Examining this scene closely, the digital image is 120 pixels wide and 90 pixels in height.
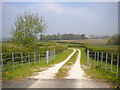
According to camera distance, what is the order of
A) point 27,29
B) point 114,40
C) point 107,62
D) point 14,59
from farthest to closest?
1. point 27,29
2. point 107,62
3. point 14,59
4. point 114,40

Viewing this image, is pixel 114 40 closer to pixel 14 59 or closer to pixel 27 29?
pixel 14 59

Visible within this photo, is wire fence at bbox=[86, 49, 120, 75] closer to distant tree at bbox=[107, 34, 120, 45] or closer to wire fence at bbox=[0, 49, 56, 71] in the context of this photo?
distant tree at bbox=[107, 34, 120, 45]

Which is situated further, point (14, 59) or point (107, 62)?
point (107, 62)

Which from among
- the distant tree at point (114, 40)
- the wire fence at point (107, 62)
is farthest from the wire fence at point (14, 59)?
the distant tree at point (114, 40)

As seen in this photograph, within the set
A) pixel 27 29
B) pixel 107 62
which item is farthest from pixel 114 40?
pixel 27 29

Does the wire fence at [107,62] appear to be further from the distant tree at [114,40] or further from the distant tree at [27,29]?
the distant tree at [27,29]

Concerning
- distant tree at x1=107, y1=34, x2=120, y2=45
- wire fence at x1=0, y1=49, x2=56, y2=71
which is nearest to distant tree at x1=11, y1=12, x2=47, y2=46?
wire fence at x1=0, y1=49, x2=56, y2=71

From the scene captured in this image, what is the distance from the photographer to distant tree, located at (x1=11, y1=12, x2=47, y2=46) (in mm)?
12516

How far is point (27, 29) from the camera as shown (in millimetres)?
12844

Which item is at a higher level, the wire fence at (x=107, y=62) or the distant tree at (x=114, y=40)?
the distant tree at (x=114, y=40)

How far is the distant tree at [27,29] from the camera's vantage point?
1252cm

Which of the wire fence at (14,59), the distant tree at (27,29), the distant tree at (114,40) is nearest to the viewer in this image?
the distant tree at (114,40)

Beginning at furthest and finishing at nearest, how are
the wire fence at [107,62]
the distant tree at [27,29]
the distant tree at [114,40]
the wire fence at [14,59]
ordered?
1. the distant tree at [27,29]
2. the wire fence at [14,59]
3. the wire fence at [107,62]
4. the distant tree at [114,40]

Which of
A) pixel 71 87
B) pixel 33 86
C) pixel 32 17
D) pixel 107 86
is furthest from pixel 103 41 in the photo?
pixel 32 17
